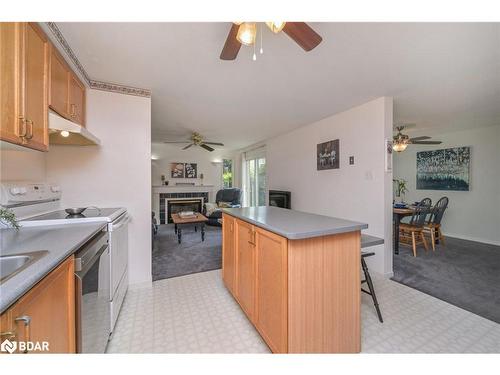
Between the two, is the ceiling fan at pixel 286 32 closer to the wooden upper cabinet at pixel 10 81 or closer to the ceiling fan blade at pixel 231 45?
the ceiling fan blade at pixel 231 45

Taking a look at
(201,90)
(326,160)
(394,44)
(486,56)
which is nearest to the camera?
(394,44)

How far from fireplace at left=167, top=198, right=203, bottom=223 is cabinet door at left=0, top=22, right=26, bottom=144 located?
18.5ft

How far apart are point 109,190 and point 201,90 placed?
155 cm

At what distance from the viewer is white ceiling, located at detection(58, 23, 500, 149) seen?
5.03ft

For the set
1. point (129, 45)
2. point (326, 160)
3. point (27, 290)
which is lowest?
point (27, 290)

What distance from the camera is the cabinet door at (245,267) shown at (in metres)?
1.66

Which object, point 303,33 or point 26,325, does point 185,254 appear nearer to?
point 26,325

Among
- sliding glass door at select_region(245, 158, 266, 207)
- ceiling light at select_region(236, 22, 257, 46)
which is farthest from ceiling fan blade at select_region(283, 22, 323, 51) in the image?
sliding glass door at select_region(245, 158, 266, 207)

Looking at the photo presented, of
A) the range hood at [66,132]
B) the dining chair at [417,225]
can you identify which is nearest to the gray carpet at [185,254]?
the range hood at [66,132]

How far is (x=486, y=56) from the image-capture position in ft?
6.02

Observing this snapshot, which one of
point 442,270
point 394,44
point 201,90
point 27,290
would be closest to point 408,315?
point 442,270

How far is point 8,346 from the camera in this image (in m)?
0.62

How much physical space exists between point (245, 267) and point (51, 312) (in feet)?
4.01
